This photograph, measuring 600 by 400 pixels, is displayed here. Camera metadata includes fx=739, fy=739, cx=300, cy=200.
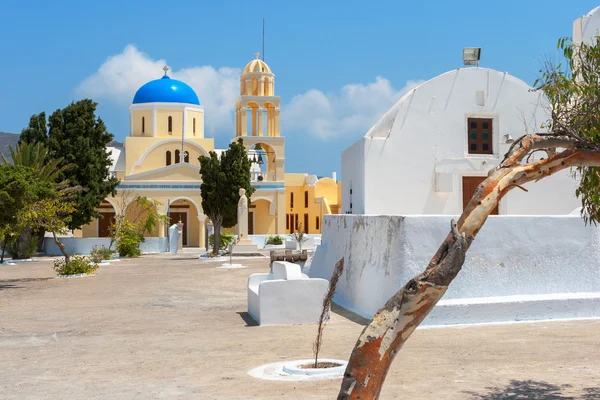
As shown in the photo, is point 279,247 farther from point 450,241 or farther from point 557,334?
point 450,241

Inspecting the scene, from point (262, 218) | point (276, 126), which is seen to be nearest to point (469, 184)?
point (276, 126)

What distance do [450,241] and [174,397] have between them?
359 cm

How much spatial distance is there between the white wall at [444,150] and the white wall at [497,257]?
168 inches

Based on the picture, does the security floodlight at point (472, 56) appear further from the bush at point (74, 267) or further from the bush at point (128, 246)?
the bush at point (128, 246)

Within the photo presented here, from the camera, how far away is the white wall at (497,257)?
11266 millimetres

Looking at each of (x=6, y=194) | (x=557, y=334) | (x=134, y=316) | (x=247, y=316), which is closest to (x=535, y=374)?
(x=557, y=334)

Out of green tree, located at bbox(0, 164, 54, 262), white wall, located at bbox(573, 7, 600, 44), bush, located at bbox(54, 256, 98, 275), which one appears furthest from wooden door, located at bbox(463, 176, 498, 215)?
bush, located at bbox(54, 256, 98, 275)

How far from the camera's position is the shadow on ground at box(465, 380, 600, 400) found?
6.73 meters

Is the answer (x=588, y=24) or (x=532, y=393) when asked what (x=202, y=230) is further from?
(x=532, y=393)

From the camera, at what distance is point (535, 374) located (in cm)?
773

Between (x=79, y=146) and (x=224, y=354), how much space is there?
88.5ft

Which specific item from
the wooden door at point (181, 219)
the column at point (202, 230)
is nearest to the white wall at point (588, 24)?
the column at point (202, 230)

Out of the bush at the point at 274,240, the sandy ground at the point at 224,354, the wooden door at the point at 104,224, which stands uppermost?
the wooden door at the point at 104,224

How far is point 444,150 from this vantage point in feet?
55.1
